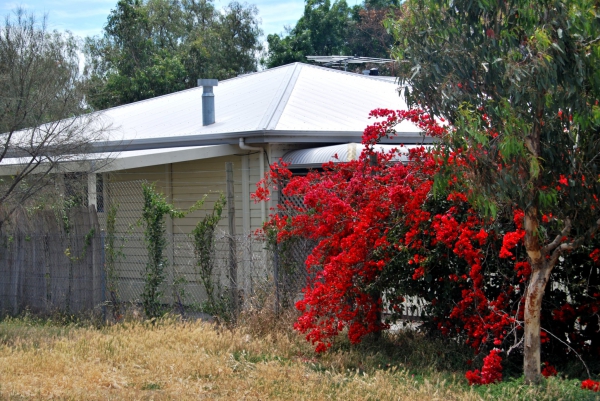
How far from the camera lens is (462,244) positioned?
6371 millimetres

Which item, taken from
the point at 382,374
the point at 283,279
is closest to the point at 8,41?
the point at 283,279

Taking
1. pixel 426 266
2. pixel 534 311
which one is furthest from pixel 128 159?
pixel 534 311

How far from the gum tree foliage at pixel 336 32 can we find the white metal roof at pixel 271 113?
47.0ft

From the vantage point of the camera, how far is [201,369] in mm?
6773

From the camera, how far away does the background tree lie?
29.7 feet

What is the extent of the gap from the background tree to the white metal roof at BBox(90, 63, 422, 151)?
1.73 m

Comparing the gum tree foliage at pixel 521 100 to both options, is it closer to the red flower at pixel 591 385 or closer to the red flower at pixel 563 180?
the red flower at pixel 563 180

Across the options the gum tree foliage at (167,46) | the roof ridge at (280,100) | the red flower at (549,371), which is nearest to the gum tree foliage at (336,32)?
the gum tree foliage at (167,46)

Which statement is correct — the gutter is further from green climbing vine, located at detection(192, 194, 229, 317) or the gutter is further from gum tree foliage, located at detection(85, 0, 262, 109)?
gum tree foliage, located at detection(85, 0, 262, 109)

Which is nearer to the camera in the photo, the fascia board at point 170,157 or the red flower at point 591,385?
the red flower at point 591,385

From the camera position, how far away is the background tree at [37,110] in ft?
29.7

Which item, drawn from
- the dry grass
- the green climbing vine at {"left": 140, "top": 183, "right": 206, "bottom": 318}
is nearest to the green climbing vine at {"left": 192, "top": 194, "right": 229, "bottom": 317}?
the green climbing vine at {"left": 140, "top": 183, "right": 206, "bottom": 318}

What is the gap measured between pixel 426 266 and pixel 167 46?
105 feet

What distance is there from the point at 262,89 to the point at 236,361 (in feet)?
25.7
